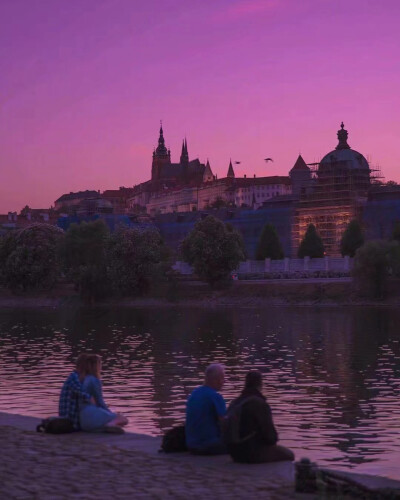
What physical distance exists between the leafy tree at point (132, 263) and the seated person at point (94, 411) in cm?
10263

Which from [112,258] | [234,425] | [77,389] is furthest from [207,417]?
[112,258]

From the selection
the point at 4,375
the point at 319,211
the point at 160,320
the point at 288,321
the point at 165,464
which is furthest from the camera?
the point at 319,211

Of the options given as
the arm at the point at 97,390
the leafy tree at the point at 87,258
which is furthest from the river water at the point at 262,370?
the leafy tree at the point at 87,258

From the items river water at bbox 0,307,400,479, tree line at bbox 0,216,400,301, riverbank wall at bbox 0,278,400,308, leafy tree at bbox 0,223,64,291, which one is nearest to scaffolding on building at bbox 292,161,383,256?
tree line at bbox 0,216,400,301

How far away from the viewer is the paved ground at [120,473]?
42.3 ft

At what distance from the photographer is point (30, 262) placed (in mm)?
129125

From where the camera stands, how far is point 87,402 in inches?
720

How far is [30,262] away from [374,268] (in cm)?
4652

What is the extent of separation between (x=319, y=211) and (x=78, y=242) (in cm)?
6541

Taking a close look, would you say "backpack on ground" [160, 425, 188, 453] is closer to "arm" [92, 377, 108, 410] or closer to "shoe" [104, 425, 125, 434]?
"shoe" [104, 425, 125, 434]

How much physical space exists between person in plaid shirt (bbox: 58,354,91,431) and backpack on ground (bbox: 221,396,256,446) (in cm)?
352

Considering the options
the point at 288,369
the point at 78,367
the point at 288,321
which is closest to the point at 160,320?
the point at 288,321

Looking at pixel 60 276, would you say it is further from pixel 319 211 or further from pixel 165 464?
pixel 165 464

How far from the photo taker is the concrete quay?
42.2 feet
